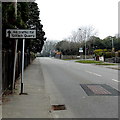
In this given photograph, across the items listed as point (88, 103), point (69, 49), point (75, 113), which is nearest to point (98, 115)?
point (75, 113)

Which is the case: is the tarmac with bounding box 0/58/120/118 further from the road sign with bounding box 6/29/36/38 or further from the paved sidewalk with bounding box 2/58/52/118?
the road sign with bounding box 6/29/36/38

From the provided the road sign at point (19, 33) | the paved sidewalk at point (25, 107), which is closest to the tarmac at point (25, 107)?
the paved sidewalk at point (25, 107)

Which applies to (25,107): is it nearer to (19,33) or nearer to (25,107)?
(25,107)

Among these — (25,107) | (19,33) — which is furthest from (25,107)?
(19,33)

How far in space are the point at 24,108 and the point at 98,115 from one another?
2252 millimetres

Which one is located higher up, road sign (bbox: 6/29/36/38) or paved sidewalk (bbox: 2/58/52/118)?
road sign (bbox: 6/29/36/38)

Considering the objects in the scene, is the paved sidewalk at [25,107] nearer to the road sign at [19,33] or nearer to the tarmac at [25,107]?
the tarmac at [25,107]

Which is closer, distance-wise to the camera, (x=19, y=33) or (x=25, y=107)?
(x=25, y=107)

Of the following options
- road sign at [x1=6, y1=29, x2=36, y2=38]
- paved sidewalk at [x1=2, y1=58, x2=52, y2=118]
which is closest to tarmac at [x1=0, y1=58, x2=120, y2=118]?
paved sidewalk at [x1=2, y1=58, x2=52, y2=118]

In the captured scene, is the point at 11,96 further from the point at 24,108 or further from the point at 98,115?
the point at 98,115

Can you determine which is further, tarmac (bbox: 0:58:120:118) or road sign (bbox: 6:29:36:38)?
road sign (bbox: 6:29:36:38)

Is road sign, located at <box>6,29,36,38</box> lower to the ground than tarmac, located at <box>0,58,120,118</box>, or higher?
higher

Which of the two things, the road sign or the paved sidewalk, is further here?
the road sign

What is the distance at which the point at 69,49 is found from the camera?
3824 inches
